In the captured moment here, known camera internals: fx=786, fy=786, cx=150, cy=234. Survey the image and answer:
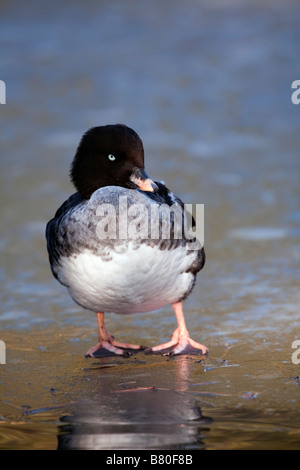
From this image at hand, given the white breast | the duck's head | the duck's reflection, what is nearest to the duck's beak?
the duck's head

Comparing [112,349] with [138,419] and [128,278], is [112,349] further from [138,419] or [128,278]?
[138,419]

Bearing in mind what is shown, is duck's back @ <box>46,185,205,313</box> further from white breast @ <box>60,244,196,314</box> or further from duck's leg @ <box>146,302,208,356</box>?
duck's leg @ <box>146,302,208,356</box>

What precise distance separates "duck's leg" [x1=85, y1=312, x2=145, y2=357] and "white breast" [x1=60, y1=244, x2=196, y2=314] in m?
0.26

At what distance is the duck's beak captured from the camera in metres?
4.95

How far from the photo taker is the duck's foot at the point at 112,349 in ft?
17.1

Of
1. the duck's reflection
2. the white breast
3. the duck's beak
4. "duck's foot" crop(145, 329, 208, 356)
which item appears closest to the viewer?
the duck's reflection

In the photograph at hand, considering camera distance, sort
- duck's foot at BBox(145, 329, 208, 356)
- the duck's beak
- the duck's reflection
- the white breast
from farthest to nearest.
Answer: duck's foot at BBox(145, 329, 208, 356) < the duck's beak < the white breast < the duck's reflection

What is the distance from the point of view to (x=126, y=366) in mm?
4957

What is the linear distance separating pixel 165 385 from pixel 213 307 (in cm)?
168

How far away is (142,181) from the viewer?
4.98m

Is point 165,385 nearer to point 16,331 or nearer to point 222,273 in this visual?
point 16,331

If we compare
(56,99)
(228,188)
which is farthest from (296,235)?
(56,99)

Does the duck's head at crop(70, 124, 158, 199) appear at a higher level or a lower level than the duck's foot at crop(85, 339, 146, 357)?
higher

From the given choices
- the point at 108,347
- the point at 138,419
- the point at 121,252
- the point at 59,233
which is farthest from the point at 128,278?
the point at 138,419
